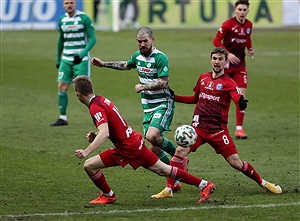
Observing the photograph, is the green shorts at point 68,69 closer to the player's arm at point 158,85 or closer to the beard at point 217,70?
the player's arm at point 158,85

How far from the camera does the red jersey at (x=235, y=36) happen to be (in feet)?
52.6

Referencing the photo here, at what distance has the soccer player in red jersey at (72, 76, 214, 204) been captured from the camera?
10.1m

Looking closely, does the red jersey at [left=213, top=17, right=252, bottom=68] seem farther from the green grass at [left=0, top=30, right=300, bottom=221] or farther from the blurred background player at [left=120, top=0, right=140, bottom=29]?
the blurred background player at [left=120, top=0, right=140, bottom=29]

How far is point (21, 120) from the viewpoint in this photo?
60.8ft

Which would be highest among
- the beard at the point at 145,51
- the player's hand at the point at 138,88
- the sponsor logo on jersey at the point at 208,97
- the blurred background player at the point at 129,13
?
the beard at the point at 145,51

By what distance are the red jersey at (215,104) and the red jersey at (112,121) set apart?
1.17m

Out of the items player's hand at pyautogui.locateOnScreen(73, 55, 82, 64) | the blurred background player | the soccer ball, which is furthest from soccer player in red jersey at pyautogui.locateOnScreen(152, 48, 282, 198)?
the blurred background player

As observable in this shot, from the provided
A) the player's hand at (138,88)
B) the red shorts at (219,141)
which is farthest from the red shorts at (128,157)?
the player's hand at (138,88)

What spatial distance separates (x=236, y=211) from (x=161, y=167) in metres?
1.09

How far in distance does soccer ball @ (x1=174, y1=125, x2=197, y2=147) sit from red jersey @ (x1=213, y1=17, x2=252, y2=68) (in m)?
5.57

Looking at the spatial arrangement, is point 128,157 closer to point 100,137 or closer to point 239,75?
point 100,137

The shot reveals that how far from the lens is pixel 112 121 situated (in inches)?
400

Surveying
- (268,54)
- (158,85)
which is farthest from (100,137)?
(268,54)

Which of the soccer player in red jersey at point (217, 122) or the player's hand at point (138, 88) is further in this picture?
the player's hand at point (138, 88)
